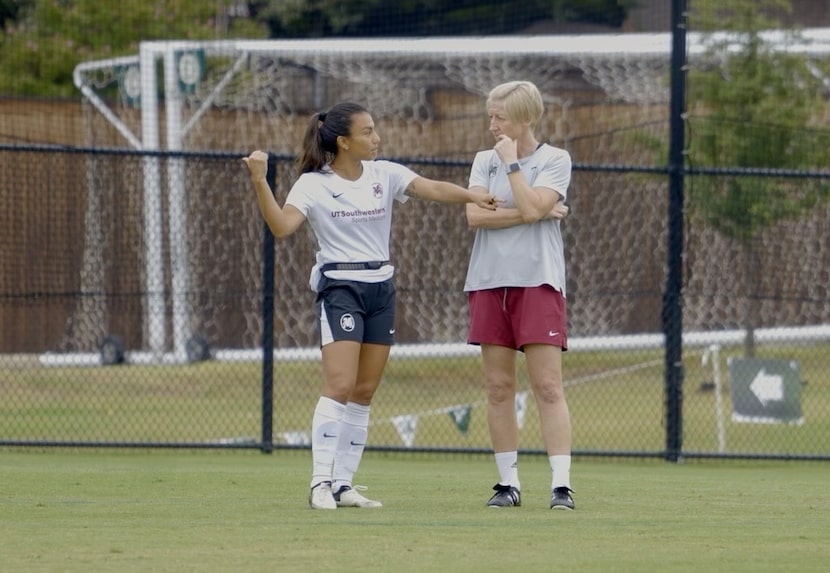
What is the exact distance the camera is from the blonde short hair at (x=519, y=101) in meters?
6.88

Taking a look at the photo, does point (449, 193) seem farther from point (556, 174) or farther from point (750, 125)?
point (750, 125)

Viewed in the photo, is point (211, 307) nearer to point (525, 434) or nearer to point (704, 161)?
point (525, 434)

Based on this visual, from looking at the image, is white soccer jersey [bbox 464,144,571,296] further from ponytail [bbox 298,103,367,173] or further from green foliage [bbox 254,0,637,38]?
green foliage [bbox 254,0,637,38]

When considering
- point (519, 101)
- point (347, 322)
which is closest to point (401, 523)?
point (347, 322)

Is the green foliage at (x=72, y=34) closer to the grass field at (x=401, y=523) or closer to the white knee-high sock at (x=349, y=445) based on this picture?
the grass field at (x=401, y=523)

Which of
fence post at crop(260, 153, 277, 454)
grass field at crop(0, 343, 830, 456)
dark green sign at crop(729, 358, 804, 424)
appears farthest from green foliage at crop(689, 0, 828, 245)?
fence post at crop(260, 153, 277, 454)

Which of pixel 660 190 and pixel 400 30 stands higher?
pixel 400 30

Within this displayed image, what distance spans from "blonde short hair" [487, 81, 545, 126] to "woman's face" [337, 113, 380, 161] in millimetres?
538

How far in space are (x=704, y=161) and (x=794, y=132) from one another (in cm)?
101

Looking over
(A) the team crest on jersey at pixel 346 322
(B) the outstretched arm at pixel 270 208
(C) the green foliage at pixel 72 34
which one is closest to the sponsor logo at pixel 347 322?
(A) the team crest on jersey at pixel 346 322

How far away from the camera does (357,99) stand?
20547mm

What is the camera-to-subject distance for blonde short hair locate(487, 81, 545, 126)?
22.6ft

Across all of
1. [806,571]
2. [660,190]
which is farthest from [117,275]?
[806,571]

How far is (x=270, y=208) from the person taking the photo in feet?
21.8
